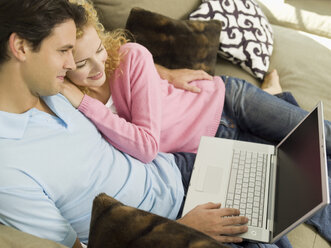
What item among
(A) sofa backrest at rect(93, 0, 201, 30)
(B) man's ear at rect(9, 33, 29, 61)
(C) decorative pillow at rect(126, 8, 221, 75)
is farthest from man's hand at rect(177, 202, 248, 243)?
(A) sofa backrest at rect(93, 0, 201, 30)

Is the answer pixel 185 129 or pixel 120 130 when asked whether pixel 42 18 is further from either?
pixel 185 129

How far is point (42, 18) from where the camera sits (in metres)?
0.99

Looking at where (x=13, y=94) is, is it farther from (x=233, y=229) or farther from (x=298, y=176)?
(x=298, y=176)

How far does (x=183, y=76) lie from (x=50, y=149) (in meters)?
0.79

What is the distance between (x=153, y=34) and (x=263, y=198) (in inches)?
37.4

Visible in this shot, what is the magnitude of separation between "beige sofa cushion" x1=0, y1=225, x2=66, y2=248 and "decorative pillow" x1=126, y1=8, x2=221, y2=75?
1.09 meters

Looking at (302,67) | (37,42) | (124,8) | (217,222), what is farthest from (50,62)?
(302,67)

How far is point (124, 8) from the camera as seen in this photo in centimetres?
191

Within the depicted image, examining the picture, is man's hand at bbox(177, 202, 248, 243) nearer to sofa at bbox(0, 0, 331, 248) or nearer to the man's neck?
the man's neck

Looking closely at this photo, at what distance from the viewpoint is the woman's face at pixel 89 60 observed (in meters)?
1.21

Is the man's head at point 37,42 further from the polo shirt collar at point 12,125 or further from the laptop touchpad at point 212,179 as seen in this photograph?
the laptop touchpad at point 212,179

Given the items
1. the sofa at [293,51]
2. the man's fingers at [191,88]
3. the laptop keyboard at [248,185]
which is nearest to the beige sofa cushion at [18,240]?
the laptop keyboard at [248,185]

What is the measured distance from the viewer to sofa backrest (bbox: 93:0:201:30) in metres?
1.91

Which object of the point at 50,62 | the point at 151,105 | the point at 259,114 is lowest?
the point at 259,114
